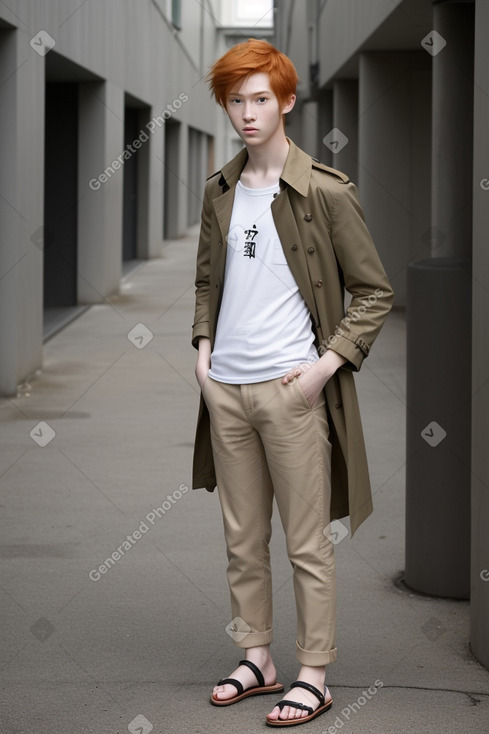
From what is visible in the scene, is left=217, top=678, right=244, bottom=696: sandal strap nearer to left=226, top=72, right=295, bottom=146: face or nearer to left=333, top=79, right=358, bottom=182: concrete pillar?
left=226, top=72, right=295, bottom=146: face

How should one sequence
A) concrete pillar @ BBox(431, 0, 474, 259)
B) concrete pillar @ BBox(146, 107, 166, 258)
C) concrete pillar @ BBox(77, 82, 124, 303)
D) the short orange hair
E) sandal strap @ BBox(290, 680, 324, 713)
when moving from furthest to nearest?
concrete pillar @ BBox(146, 107, 166, 258) < concrete pillar @ BBox(77, 82, 124, 303) < concrete pillar @ BBox(431, 0, 474, 259) < sandal strap @ BBox(290, 680, 324, 713) < the short orange hair

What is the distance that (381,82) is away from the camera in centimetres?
1315

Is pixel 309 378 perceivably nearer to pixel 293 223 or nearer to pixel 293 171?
pixel 293 223

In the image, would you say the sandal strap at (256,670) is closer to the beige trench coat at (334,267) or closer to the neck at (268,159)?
the beige trench coat at (334,267)

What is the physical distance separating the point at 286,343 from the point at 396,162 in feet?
35.6

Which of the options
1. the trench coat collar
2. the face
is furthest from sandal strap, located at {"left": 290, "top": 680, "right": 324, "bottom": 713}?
the face

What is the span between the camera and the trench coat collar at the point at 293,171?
9.68 ft

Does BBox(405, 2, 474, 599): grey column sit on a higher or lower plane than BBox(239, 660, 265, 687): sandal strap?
higher

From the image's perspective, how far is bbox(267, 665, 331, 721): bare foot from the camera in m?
3.05

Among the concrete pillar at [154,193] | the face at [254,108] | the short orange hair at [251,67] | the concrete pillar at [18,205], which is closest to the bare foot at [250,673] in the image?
the face at [254,108]

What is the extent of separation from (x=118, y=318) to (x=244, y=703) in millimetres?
9862

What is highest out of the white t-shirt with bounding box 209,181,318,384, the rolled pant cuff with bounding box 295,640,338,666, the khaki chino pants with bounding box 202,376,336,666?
the white t-shirt with bounding box 209,181,318,384

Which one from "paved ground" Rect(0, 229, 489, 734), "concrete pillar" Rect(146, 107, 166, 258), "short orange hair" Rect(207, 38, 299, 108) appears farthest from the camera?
"concrete pillar" Rect(146, 107, 166, 258)

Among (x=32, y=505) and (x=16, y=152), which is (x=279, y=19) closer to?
(x=16, y=152)
